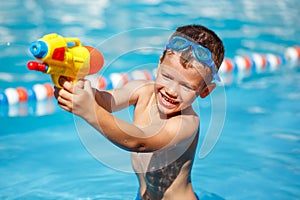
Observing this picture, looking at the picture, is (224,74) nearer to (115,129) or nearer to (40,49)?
(115,129)

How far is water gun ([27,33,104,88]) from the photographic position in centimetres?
205

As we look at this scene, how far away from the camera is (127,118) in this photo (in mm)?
3322

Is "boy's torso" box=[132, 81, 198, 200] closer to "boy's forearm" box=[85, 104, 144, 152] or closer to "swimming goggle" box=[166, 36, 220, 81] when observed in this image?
"swimming goggle" box=[166, 36, 220, 81]

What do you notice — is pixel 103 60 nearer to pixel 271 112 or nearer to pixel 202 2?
pixel 271 112

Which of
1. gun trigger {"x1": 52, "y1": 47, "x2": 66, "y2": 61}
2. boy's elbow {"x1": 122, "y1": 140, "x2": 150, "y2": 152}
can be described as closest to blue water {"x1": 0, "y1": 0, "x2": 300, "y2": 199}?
boy's elbow {"x1": 122, "y1": 140, "x2": 150, "y2": 152}

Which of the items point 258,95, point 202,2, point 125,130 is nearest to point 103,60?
point 125,130

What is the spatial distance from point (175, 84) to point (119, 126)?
0.53 meters

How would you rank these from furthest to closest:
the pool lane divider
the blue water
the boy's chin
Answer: the pool lane divider → the blue water → the boy's chin

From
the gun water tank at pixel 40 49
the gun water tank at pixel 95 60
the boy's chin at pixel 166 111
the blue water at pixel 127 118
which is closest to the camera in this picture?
the gun water tank at pixel 40 49

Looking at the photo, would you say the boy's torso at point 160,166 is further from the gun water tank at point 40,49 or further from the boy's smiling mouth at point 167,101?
the gun water tank at point 40,49

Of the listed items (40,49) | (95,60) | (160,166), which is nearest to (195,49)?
(95,60)

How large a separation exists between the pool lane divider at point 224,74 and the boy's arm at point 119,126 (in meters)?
2.59

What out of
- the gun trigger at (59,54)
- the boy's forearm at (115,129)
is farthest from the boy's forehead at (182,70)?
the gun trigger at (59,54)

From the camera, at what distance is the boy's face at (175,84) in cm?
270
